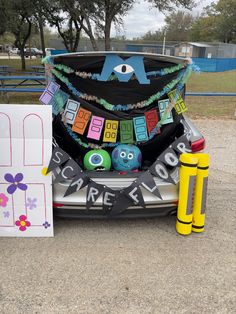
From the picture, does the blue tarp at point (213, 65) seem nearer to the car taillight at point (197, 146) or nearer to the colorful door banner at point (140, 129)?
the colorful door banner at point (140, 129)

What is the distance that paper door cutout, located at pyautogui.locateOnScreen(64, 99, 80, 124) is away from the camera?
4066 mm

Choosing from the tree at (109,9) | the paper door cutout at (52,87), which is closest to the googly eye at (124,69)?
the paper door cutout at (52,87)

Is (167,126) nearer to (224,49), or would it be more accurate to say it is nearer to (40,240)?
(40,240)

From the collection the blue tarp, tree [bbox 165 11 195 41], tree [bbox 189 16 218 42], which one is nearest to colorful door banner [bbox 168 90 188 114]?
the blue tarp

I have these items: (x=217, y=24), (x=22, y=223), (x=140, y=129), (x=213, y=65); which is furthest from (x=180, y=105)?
(x=217, y=24)

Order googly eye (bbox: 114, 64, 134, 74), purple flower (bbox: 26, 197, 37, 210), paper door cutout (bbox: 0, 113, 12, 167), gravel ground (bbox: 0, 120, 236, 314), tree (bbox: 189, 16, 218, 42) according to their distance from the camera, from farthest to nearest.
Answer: tree (bbox: 189, 16, 218, 42)
googly eye (bbox: 114, 64, 134, 74)
purple flower (bbox: 26, 197, 37, 210)
paper door cutout (bbox: 0, 113, 12, 167)
gravel ground (bbox: 0, 120, 236, 314)

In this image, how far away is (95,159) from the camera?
3.91m

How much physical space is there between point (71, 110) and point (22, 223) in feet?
4.63

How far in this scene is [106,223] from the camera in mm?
3783

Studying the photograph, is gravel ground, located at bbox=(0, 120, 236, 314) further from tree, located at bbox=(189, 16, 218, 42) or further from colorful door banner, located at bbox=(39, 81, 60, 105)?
tree, located at bbox=(189, 16, 218, 42)

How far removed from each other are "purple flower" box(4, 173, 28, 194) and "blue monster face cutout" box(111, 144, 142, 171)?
1.09 metres

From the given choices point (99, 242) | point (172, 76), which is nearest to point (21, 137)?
point (99, 242)

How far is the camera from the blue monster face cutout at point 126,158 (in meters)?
3.93

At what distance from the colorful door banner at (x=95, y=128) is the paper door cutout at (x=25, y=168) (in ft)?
2.99
